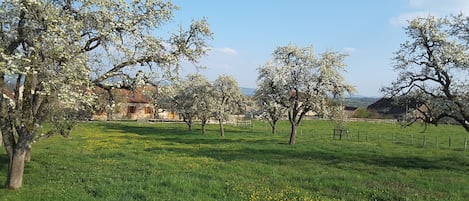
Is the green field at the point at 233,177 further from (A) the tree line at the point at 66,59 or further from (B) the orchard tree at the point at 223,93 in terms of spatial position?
(B) the orchard tree at the point at 223,93

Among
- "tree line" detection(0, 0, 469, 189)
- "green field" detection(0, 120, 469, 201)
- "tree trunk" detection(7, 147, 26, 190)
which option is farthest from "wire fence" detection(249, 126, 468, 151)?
"tree trunk" detection(7, 147, 26, 190)

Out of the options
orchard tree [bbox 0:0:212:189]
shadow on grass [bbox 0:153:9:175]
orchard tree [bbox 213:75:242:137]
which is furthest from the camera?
orchard tree [bbox 213:75:242:137]

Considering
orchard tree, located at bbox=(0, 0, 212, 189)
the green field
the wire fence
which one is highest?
orchard tree, located at bbox=(0, 0, 212, 189)

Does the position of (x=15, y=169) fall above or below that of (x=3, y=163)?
above

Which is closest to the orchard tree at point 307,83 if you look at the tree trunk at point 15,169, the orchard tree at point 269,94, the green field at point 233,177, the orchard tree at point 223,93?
the orchard tree at point 269,94

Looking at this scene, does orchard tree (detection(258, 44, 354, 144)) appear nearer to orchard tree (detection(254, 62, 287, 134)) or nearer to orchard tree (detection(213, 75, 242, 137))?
orchard tree (detection(254, 62, 287, 134))

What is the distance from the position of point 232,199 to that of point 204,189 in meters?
2.00

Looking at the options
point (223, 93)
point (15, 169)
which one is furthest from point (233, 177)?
point (223, 93)

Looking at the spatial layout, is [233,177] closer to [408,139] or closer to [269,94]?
[269,94]

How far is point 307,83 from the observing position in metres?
38.0

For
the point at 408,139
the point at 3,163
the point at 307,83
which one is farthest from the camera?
the point at 408,139

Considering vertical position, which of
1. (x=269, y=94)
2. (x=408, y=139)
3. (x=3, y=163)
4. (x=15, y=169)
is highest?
(x=269, y=94)

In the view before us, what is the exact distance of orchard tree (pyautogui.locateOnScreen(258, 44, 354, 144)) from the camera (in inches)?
1489

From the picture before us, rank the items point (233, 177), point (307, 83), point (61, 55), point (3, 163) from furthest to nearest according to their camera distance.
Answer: point (307, 83)
point (3, 163)
point (233, 177)
point (61, 55)
